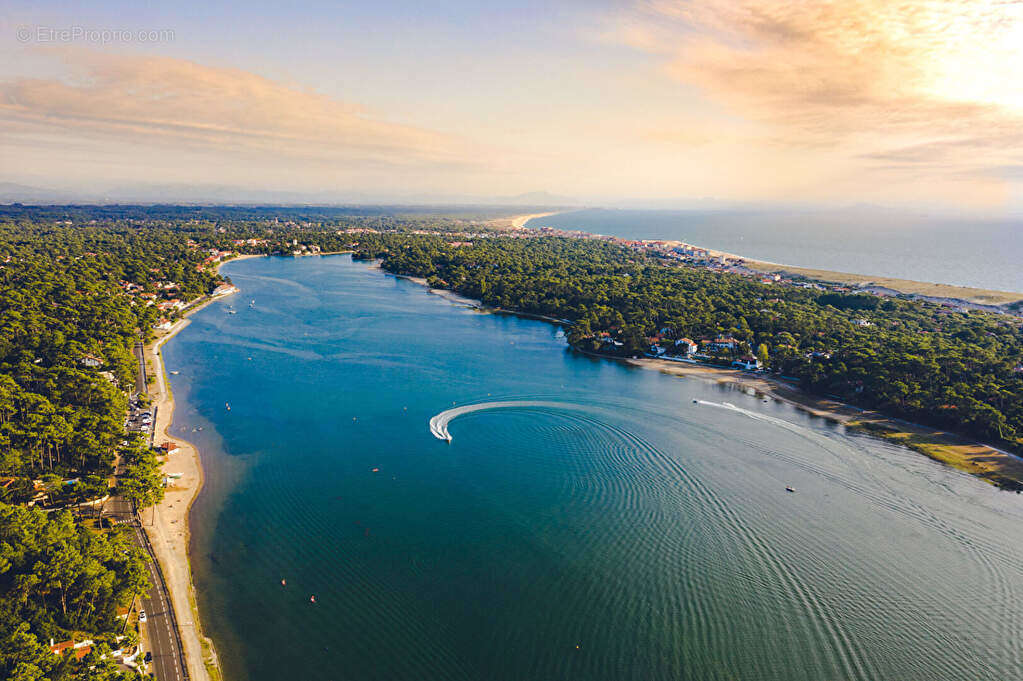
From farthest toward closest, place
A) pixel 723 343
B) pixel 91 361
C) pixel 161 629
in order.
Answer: pixel 723 343 → pixel 91 361 → pixel 161 629

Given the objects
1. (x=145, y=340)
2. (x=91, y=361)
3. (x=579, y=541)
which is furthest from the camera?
(x=145, y=340)

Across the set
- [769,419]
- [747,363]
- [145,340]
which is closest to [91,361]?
[145,340]

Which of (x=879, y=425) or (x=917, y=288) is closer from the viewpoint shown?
(x=879, y=425)

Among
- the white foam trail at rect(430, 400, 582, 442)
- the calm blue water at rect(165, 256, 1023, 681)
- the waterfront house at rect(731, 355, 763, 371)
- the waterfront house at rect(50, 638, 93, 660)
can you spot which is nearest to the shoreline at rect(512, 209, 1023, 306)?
the waterfront house at rect(731, 355, 763, 371)

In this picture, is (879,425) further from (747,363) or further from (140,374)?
(140,374)

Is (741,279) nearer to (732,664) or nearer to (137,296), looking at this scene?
(732,664)

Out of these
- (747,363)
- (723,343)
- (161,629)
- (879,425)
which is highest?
(723,343)
